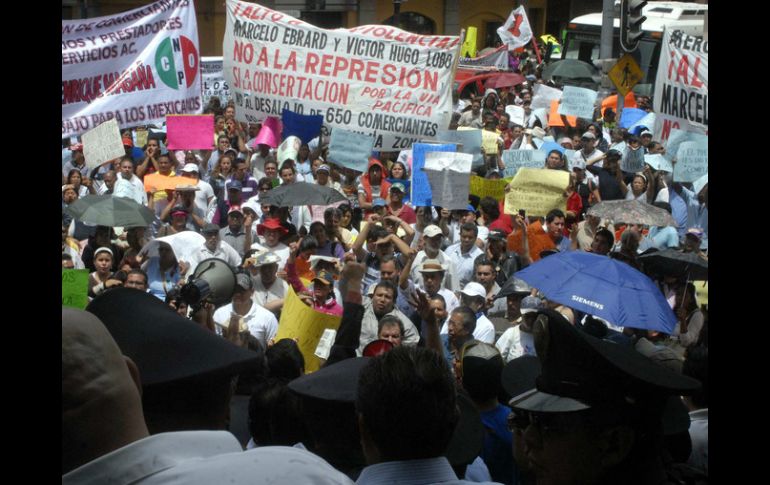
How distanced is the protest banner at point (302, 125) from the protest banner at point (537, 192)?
217 cm

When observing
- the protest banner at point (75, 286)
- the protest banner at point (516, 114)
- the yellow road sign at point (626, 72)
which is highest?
the yellow road sign at point (626, 72)

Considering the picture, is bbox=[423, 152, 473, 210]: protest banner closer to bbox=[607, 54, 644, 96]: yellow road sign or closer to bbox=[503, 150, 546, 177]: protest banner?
bbox=[503, 150, 546, 177]: protest banner

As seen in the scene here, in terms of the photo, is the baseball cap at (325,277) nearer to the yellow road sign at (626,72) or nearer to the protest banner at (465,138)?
the protest banner at (465,138)

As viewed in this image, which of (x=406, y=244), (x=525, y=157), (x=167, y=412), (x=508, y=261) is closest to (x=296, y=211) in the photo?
(x=406, y=244)

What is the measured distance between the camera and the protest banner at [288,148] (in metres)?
12.1

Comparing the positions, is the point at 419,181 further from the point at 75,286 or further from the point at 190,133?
the point at 75,286

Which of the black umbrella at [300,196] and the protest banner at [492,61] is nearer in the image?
the black umbrella at [300,196]

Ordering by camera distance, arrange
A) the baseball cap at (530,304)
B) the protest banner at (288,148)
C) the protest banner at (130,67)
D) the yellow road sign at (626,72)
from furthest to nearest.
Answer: the yellow road sign at (626,72) < the protest banner at (288,148) < the protest banner at (130,67) < the baseball cap at (530,304)

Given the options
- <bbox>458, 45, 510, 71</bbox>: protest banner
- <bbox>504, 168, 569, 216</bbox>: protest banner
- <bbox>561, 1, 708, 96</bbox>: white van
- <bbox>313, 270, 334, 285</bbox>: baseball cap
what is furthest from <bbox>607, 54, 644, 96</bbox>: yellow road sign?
<bbox>561, 1, 708, 96</bbox>: white van

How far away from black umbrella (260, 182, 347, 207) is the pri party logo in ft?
4.18

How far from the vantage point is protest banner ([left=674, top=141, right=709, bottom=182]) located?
36.9 feet

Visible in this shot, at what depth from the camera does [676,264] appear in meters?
8.68

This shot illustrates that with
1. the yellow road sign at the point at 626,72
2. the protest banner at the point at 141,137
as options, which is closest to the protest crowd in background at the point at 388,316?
the protest banner at the point at 141,137

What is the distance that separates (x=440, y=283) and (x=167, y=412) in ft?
21.5
